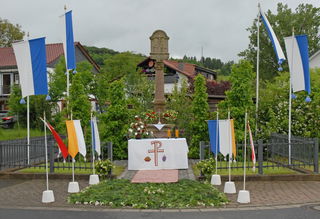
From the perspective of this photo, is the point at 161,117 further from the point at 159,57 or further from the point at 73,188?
the point at 73,188

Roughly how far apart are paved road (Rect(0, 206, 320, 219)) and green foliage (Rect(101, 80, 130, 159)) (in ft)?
25.7

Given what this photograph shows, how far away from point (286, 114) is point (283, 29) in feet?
104

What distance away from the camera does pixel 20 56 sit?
1280 cm

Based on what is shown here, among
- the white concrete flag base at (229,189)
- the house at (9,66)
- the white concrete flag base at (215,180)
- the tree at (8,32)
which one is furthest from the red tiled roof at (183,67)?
the white concrete flag base at (229,189)

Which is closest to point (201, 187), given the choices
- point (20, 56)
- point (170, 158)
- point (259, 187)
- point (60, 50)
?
point (259, 187)

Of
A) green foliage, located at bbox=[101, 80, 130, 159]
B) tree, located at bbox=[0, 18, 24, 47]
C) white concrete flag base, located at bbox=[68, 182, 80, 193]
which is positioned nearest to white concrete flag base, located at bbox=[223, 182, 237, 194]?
white concrete flag base, located at bbox=[68, 182, 80, 193]

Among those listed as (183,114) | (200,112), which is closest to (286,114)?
(200,112)

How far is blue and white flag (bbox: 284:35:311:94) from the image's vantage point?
12.7m

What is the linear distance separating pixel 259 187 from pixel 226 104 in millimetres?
5484

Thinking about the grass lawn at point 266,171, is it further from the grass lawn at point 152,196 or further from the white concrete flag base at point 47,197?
the white concrete flag base at point 47,197

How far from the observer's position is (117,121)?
15898 millimetres

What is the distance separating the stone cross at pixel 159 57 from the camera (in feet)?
59.5

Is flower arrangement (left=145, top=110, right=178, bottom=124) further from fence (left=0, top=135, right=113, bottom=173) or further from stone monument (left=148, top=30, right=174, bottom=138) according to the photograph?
fence (left=0, top=135, right=113, bottom=173)

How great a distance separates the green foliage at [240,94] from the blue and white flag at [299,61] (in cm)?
214
